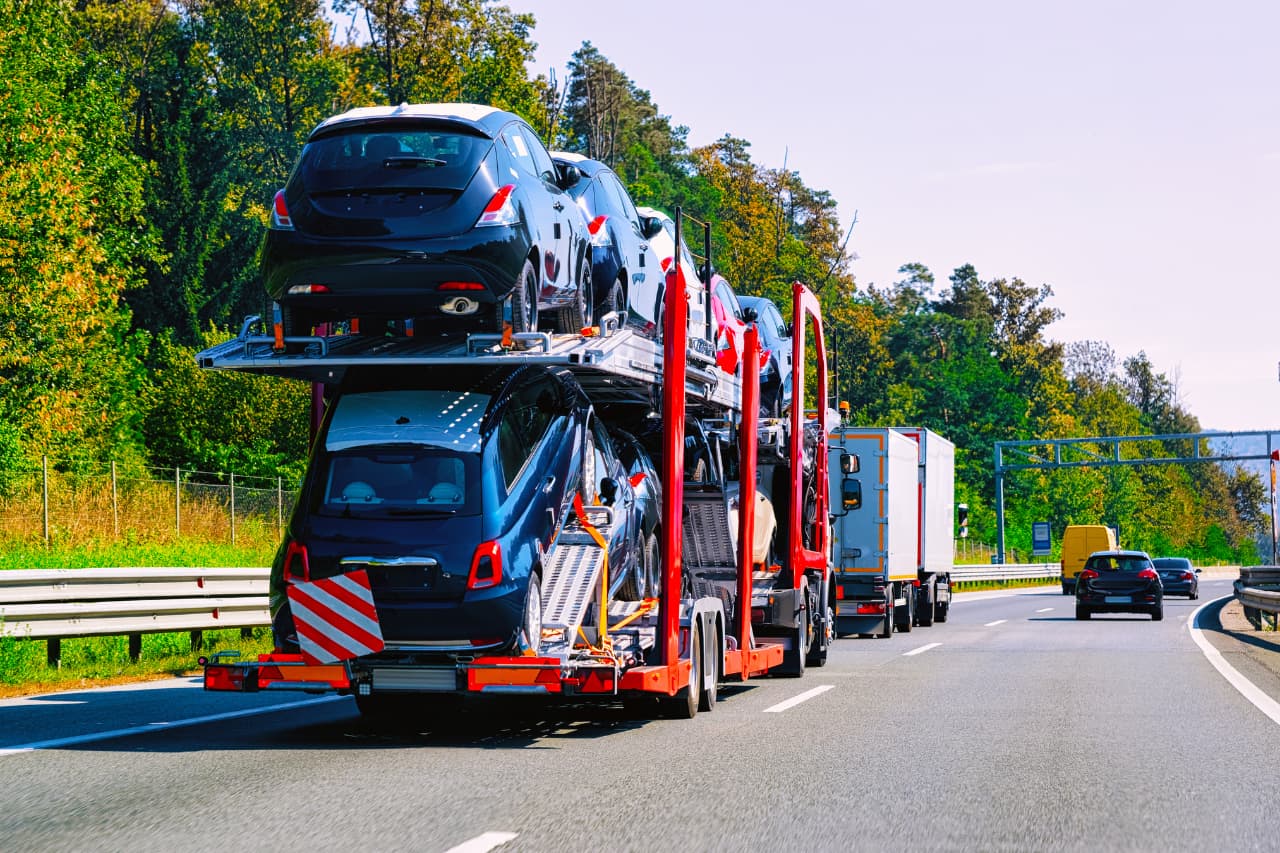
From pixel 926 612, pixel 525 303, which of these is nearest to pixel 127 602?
pixel 525 303

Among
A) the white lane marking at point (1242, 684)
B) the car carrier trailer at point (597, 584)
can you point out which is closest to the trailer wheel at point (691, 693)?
the car carrier trailer at point (597, 584)

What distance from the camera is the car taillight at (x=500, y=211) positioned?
10812mm

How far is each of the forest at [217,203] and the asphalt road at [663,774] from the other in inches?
629

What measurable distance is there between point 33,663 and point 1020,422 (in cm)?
9281

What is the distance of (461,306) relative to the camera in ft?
35.7

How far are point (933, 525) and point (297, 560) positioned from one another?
21604mm

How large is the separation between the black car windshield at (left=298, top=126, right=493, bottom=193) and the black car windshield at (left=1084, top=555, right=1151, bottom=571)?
2644 cm

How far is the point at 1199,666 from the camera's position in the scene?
A: 19.8m

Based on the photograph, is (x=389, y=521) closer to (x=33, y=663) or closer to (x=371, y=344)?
(x=371, y=344)

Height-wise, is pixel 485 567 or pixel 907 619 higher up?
pixel 485 567

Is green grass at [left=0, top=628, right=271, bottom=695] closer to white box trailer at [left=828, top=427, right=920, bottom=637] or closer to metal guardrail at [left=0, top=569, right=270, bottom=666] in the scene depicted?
metal guardrail at [left=0, top=569, right=270, bottom=666]

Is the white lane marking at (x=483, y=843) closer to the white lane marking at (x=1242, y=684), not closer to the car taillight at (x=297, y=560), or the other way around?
the car taillight at (x=297, y=560)

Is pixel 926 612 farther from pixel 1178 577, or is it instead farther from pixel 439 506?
pixel 1178 577

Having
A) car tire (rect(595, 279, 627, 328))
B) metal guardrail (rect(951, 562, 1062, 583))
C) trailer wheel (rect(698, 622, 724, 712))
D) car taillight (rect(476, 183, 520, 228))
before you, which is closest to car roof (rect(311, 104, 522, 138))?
car taillight (rect(476, 183, 520, 228))
